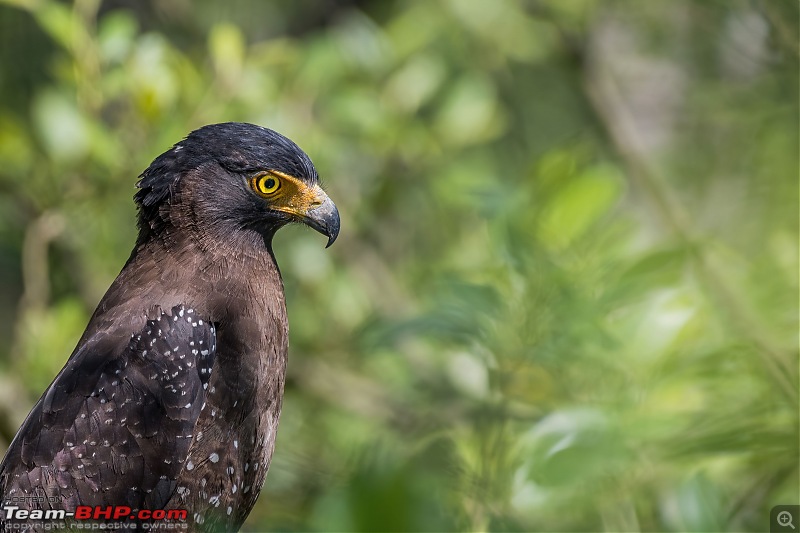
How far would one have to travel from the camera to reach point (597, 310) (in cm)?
287

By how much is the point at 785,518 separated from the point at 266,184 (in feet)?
6.65

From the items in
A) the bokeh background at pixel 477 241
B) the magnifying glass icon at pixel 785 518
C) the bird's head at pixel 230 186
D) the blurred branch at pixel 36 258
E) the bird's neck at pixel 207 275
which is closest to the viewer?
the bokeh background at pixel 477 241

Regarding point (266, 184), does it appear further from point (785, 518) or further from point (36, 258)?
point (36, 258)

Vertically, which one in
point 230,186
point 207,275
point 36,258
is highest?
point 36,258

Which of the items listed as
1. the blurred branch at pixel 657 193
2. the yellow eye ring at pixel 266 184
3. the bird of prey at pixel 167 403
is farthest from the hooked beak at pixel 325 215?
the blurred branch at pixel 657 193

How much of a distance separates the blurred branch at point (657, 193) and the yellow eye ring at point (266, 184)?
4.89 feet

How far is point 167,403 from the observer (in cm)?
322

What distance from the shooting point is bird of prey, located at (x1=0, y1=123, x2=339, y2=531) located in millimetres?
3209

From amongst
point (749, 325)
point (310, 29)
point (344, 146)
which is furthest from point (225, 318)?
point (310, 29)

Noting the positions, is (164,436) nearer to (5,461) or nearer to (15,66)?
(5,461)

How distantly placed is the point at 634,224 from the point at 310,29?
6.20 m

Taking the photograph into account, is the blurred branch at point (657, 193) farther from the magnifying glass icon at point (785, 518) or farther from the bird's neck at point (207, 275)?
the bird's neck at point (207, 275)

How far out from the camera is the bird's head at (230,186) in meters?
3.59

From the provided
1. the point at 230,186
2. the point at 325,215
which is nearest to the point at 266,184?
the point at 230,186
